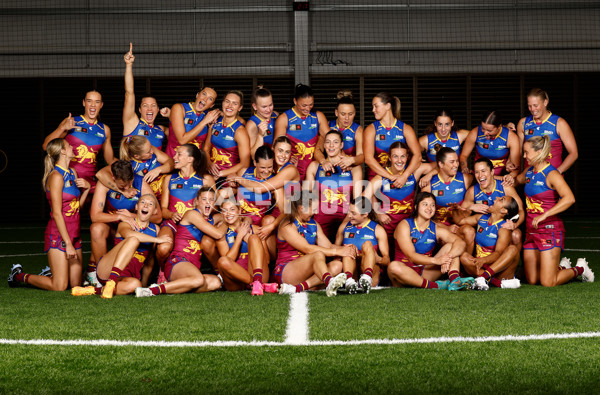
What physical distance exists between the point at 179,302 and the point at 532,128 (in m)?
4.05

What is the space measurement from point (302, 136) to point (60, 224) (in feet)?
8.50

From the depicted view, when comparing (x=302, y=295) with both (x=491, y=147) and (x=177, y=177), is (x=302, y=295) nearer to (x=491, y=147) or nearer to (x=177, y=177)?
(x=177, y=177)

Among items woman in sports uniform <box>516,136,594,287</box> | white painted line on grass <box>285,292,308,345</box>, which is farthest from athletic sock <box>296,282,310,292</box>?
woman in sports uniform <box>516,136,594,287</box>

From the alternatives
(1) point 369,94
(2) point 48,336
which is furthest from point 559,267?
(1) point 369,94

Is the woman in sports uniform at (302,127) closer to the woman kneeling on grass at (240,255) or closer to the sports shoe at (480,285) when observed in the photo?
the woman kneeling on grass at (240,255)

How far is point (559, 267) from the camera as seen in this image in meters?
6.25

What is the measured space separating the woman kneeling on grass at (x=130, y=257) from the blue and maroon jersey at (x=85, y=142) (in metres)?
1.34

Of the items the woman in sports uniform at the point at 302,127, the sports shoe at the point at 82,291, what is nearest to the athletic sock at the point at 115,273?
the sports shoe at the point at 82,291

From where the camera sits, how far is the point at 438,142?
6.92 meters

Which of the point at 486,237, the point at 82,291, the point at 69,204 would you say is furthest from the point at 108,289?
the point at 486,237

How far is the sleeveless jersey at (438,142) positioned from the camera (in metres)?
6.91

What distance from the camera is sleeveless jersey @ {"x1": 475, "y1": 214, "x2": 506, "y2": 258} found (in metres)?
5.98

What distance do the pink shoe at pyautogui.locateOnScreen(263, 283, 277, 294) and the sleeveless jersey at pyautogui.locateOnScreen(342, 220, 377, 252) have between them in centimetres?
82

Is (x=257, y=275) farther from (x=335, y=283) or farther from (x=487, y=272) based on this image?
(x=487, y=272)
